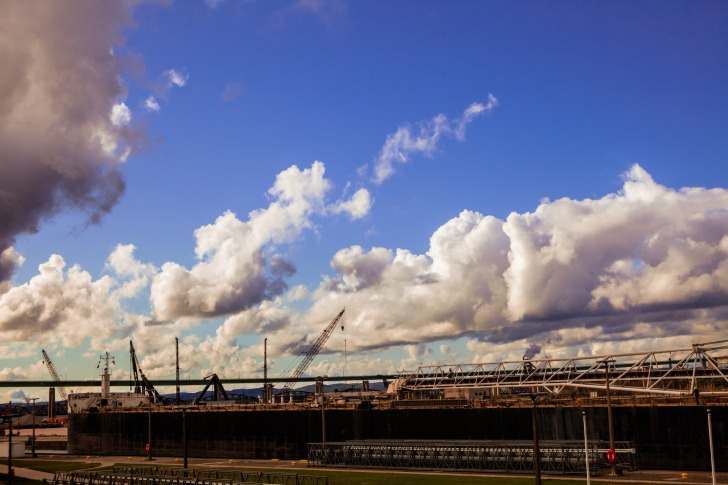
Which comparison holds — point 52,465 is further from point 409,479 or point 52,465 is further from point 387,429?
point 409,479

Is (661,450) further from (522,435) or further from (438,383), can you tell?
(438,383)

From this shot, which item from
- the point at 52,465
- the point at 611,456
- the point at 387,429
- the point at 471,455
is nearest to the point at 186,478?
the point at 471,455

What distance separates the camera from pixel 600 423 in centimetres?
7244

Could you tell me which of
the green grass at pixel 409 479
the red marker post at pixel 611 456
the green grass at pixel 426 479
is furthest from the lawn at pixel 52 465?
the red marker post at pixel 611 456

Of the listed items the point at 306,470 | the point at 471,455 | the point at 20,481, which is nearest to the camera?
the point at 471,455

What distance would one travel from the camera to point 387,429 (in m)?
88.4

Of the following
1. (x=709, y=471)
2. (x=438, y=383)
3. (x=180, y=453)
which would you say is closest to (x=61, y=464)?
(x=180, y=453)

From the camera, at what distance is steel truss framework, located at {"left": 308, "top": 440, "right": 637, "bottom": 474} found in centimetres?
6206

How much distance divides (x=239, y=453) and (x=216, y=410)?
31.1ft

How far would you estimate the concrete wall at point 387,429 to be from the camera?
6612 centimetres

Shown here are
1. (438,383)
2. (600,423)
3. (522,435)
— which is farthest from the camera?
(438,383)

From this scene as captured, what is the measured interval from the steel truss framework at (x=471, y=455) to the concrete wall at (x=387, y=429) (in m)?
4.43

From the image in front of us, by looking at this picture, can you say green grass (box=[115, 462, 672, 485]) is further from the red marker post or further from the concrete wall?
the concrete wall

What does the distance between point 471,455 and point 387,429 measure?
22066mm
